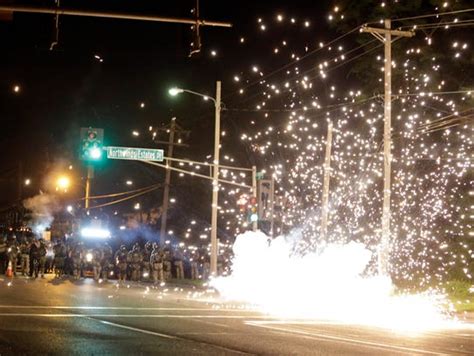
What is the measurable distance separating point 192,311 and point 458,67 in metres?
16.3

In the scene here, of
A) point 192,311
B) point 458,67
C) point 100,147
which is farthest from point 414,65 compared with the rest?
point 192,311

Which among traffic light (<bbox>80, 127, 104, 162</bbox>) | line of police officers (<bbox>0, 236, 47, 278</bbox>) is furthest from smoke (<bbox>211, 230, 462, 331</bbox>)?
line of police officers (<bbox>0, 236, 47, 278</bbox>)

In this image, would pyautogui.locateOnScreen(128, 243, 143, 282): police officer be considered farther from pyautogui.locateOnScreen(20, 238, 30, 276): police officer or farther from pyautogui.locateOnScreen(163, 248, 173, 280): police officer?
pyautogui.locateOnScreen(20, 238, 30, 276): police officer

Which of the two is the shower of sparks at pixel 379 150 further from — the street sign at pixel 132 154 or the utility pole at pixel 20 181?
the utility pole at pixel 20 181

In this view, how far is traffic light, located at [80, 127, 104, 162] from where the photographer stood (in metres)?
25.2

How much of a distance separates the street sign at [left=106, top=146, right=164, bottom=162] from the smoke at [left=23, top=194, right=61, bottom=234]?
3184cm

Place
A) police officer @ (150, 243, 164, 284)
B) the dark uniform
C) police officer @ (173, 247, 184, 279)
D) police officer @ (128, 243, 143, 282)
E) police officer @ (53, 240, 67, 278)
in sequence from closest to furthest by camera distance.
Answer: police officer @ (150, 243, 164, 284)
police officer @ (53, 240, 67, 278)
police officer @ (128, 243, 143, 282)
the dark uniform
police officer @ (173, 247, 184, 279)

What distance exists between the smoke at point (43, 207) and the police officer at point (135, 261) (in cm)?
2606

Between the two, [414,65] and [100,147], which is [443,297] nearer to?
[414,65]

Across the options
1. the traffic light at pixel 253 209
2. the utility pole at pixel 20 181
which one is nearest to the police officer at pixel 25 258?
the traffic light at pixel 253 209

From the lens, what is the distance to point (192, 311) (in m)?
18.3

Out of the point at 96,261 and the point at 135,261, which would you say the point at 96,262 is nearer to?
the point at 96,261

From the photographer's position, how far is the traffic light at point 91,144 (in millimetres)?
25234

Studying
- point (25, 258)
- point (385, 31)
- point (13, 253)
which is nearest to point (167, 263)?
point (25, 258)
